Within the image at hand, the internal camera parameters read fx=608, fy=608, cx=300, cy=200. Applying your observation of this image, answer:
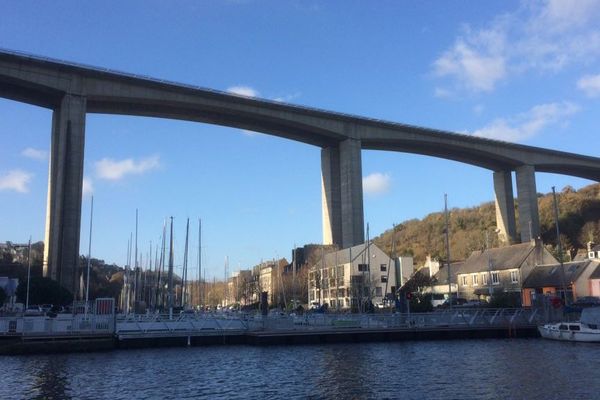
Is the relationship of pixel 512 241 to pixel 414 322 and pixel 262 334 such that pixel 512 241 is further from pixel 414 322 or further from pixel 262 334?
pixel 262 334

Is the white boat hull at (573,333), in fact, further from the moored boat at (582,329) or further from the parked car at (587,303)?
the parked car at (587,303)

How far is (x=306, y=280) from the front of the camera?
101312mm

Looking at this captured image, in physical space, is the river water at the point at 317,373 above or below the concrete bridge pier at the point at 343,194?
below

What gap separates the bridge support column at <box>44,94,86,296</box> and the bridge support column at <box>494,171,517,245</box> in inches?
2915

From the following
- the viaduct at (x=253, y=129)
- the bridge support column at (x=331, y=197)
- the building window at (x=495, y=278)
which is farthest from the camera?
the bridge support column at (x=331, y=197)

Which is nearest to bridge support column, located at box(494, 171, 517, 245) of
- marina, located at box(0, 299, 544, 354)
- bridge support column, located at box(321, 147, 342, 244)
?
bridge support column, located at box(321, 147, 342, 244)

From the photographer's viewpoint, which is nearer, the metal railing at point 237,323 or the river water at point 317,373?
the river water at point 317,373

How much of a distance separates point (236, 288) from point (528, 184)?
223 feet

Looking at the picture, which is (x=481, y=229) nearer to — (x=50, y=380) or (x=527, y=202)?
(x=527, y=202)

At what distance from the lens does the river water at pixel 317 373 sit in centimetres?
2177

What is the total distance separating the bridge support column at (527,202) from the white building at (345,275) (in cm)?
2692

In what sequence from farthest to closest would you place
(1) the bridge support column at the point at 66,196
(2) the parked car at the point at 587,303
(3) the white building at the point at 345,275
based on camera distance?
(3) the white building at the point at 345,275 → (1) the bridge support column at the point at 66,196 → (2) the parked car at the point at 587,303

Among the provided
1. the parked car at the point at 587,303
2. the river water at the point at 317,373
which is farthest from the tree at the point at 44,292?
the parked car at the point at 587,303

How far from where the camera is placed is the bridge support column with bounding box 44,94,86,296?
6631 centimetres
